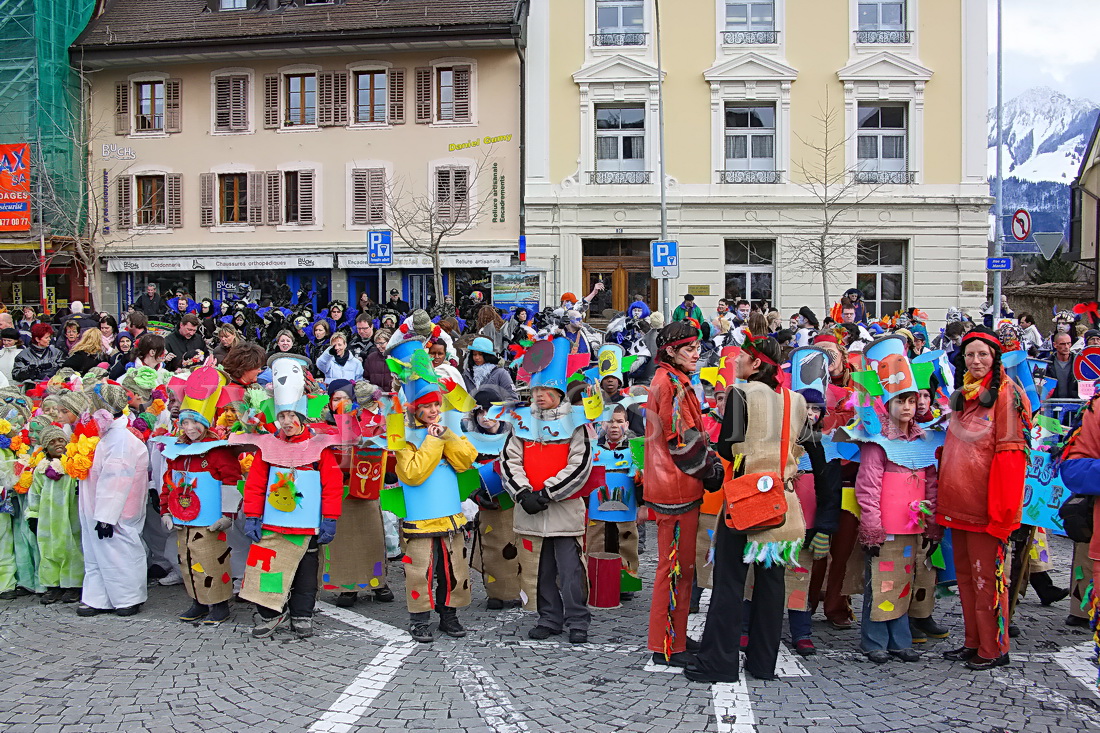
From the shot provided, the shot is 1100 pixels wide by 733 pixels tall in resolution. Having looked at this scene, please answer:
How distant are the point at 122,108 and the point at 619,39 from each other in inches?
563

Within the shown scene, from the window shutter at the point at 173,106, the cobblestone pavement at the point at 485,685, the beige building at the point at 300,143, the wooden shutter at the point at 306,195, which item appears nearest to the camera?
the cobblestone pavement at the point at 485,685

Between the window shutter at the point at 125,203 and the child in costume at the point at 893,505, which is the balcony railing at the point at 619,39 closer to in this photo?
the window shutter at the point at 125,203

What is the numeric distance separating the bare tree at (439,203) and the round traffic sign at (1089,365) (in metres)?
19.3

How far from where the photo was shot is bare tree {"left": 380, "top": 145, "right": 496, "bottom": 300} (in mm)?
25938

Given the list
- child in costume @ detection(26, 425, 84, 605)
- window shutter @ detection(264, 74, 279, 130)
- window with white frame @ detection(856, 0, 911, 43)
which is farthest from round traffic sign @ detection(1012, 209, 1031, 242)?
window shutter @ detection(264, 74, 279, 130)

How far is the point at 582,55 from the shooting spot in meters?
25.7

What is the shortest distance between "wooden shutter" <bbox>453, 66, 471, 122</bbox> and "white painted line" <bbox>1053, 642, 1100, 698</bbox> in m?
22.5

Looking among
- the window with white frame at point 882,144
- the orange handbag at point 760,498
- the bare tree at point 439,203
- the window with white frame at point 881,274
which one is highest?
the window with white frame at point 882,144

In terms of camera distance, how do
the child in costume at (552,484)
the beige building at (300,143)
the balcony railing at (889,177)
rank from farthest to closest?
the beige building at (300,143) → the balcony railing at (889,177) → the child in costume at (552,484)

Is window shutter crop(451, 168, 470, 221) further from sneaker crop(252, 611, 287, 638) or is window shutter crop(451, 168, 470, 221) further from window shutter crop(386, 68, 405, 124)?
sneaker crop(252, 611, 287, 638)

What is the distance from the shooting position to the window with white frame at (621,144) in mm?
25844

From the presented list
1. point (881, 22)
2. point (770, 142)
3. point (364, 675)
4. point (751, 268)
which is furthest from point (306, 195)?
point (364, 675)

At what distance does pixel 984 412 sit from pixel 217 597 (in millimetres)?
5145

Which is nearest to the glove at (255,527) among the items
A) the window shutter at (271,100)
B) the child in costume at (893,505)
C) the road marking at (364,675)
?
the road marking at (364,675)
